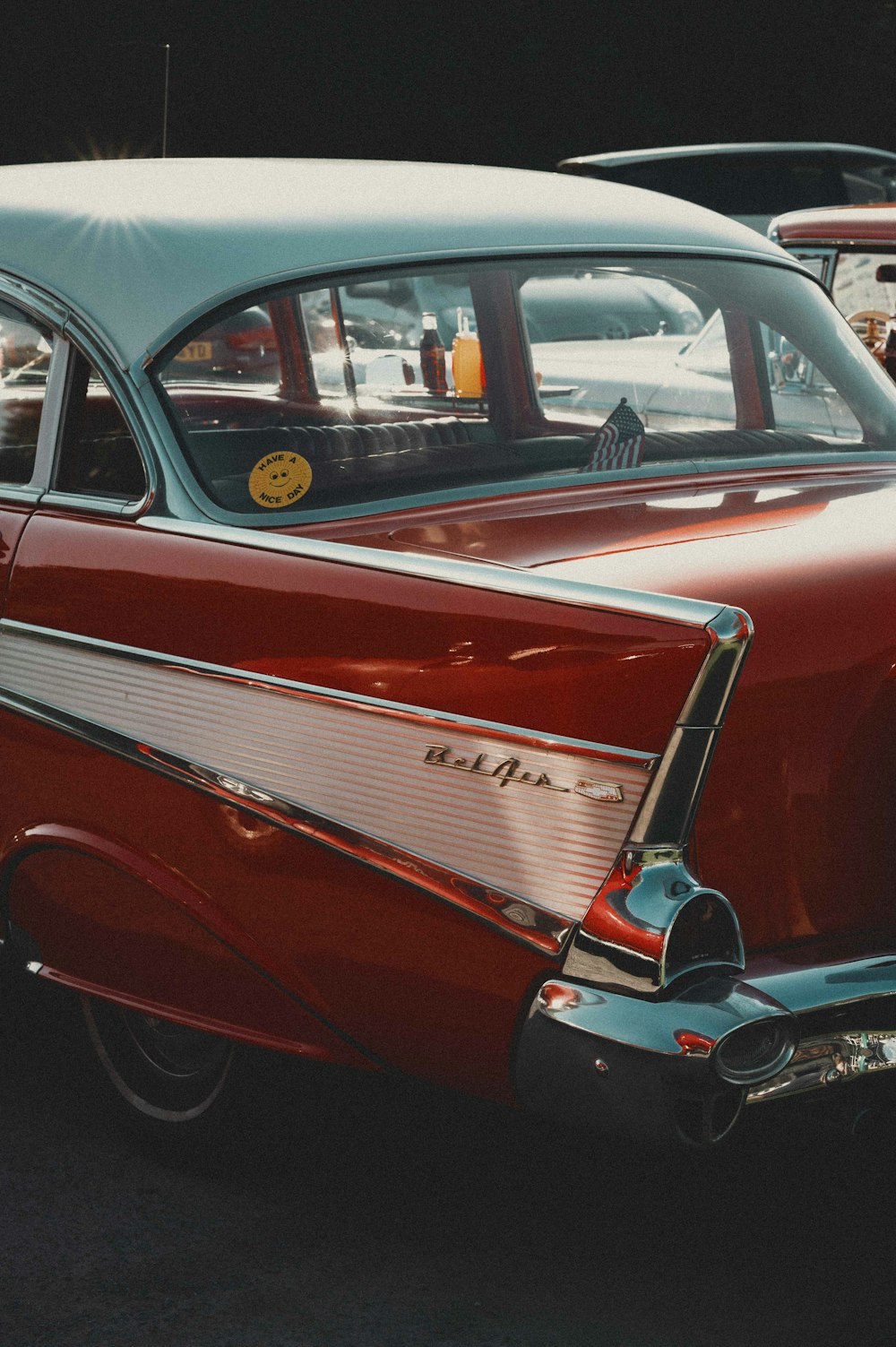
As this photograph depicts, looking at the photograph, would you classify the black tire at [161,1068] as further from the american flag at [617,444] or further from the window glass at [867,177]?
the window glass at [867,177]

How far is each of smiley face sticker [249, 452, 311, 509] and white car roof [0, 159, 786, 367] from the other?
0.31 meters

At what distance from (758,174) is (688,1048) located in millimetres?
12361

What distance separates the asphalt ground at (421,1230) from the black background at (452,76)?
1760 centimetres

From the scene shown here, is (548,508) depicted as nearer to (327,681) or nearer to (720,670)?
(327,681)

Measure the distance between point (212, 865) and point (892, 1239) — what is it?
4.42 feet

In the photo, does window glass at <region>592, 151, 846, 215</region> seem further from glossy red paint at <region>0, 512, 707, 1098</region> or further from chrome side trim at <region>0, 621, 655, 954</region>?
chrome side trim at <region>0, 621, 655, 954</region>

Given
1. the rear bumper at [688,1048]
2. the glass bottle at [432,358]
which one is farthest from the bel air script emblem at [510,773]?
the glass bottle at [432,358]

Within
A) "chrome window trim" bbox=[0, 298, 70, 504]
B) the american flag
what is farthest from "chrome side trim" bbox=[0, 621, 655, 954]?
the american flag

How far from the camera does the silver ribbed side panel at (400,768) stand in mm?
2283

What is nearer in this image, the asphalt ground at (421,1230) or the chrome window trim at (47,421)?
the asphalt ground at (421,1230)

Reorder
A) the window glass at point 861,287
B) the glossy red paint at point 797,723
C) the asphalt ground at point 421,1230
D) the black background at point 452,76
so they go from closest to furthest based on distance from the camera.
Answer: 1. the glossy red paint at point 797,723
2. the asphalt ground at point 421,1230
3. the window glass at point 861,287
4. the black background at point 452,76

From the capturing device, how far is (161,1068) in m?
3.23

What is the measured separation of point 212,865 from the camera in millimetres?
2695

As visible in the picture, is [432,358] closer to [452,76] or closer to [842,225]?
[842,225]
